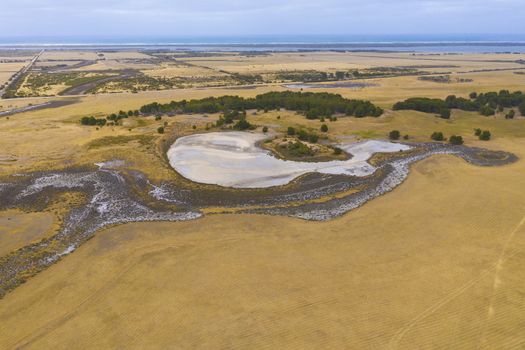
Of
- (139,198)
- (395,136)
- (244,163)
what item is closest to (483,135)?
(395,136)

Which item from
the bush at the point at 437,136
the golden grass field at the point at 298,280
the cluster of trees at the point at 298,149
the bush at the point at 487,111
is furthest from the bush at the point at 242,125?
the bush at the point at 487,111

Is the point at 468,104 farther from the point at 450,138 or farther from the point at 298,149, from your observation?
the point at 298,149

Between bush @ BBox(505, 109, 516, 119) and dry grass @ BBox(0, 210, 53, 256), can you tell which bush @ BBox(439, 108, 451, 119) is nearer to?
bush @ BBox(505, 109, 516, 119)

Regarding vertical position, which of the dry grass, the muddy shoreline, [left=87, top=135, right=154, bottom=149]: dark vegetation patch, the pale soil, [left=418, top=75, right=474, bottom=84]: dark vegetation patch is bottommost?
the pale soil

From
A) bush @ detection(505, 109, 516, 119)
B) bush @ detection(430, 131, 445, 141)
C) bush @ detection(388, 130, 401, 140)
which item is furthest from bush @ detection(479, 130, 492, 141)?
bush @ detection(505, 109, 516, 119)

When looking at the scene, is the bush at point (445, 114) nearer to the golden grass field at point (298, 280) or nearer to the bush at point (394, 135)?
the bush at point (394, 135)

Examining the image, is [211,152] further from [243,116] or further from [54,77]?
[54,77]
